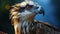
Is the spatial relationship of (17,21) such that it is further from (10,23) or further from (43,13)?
(43,13)

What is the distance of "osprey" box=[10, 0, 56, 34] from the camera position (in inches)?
41.6

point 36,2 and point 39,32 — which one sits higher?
point 36,2

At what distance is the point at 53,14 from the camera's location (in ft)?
3.56

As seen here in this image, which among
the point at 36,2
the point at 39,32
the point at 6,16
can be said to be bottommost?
the point at 39,32

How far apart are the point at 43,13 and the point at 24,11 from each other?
139 millimetres

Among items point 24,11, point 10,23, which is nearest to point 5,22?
point 10,23

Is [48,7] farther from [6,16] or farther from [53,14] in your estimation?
[6,16]

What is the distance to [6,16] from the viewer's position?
114cm

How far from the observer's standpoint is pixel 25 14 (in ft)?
3.47

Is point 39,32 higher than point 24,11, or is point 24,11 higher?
point 24,11

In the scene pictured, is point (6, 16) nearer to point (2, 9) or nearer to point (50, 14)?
point (2, 9)

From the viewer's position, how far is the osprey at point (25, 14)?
1.06 meters

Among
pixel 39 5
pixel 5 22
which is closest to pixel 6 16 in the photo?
pixel 5 22

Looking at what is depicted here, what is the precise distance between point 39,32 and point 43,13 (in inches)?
5.5
